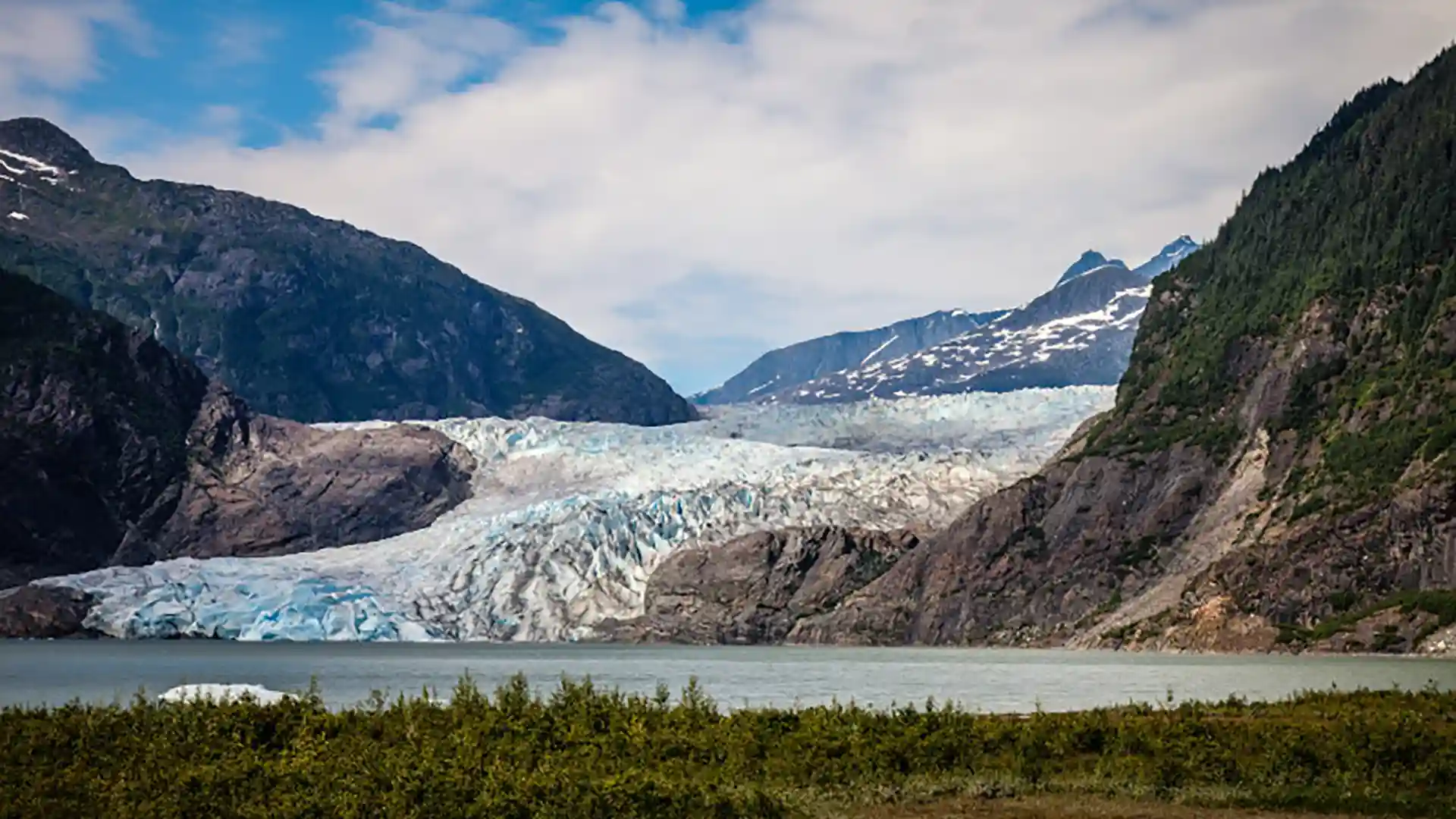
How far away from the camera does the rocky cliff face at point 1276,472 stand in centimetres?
9631

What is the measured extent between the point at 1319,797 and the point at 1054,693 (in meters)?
35.6

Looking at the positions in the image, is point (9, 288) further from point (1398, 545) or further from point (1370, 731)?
point (1370, 731)

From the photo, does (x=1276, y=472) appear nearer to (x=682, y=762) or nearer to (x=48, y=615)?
(x=48, y=615)

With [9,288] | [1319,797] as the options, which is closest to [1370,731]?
[1319,797]

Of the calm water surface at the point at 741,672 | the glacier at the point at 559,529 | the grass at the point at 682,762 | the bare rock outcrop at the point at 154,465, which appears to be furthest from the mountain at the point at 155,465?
the grass at the point at 682,762

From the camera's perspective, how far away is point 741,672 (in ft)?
261

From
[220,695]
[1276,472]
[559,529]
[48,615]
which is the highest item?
[1276,472]

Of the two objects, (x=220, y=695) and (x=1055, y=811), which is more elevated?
(x=220, y=695)

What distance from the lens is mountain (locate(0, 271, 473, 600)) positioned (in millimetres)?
150750

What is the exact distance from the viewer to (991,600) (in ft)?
391

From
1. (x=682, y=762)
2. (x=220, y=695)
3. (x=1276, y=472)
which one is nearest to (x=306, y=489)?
(x=1276, y=472)

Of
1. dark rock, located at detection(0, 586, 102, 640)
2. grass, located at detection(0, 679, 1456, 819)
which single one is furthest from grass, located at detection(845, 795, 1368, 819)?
dark rock, located at detection(0, 586, 102, 640)

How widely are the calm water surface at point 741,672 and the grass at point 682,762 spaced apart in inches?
506

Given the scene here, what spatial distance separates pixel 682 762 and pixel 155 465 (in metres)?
140
